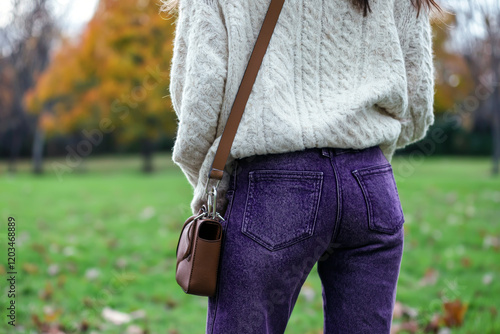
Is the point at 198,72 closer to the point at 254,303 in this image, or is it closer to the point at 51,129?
the point at 254,303

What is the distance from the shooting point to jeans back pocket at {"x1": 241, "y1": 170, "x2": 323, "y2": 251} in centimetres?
101

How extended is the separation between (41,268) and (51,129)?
12411mm

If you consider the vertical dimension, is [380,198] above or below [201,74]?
below

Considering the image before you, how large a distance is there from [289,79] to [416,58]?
436mm

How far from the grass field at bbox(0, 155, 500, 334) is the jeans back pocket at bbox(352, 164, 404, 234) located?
1.70 m

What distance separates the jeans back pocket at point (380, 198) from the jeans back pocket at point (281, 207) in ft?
0.41

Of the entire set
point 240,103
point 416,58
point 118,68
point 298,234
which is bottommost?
point 298,234

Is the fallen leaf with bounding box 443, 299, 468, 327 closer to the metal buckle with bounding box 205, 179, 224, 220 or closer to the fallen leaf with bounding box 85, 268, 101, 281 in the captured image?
the metal buckle with bounding box 205, 179, 224, 220

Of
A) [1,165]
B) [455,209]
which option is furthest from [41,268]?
[1,165]

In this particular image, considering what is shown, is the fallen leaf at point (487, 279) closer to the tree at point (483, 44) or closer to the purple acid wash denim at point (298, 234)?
the purple acid wash denim at point (298, 234)

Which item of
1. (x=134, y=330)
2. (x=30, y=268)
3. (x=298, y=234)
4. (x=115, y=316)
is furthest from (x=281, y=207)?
(x=30, y=268)

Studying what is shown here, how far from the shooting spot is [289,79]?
108 centimetres

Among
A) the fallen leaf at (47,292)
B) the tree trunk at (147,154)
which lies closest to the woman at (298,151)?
the fallen leaf at (47,292)

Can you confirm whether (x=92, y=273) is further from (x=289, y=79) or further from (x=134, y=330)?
(x=289, y=79)
